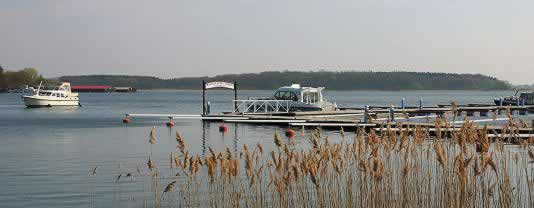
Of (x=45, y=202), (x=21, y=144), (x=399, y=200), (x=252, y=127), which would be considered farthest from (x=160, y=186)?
(x=252, y=127)

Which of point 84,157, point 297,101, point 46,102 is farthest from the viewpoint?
point 46,102

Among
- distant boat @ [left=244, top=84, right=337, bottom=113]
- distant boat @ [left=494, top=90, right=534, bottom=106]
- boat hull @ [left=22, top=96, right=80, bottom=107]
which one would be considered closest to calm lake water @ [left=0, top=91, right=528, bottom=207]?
distant boat @ [left=244, top=84, right=337, bottom=113]

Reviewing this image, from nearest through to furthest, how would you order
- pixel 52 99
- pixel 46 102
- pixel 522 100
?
pixel 522 100 → pixel 46 102 → pixel 52 99

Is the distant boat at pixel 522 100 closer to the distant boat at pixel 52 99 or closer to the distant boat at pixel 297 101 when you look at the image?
the distant boat at pixel 297 101

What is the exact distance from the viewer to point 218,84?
59250 millimetres

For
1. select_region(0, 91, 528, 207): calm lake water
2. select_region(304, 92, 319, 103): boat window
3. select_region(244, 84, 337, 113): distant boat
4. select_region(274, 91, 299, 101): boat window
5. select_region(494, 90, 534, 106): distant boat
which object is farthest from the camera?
select_region(494, 90, 534, 106): distant boat

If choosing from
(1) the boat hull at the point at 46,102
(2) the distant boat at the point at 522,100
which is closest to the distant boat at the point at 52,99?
(1) the boat hull at the point at 46,102

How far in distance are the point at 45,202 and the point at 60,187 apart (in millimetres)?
2635

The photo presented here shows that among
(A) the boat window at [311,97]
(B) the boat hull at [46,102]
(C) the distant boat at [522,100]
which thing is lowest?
(B) the boat hull at [46,102]

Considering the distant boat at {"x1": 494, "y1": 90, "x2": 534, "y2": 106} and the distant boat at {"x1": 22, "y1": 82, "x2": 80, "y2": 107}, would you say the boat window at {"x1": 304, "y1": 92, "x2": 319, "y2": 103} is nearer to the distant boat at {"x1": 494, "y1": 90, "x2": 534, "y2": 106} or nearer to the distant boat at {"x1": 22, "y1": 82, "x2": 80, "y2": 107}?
the distant boat at {"x1": 494, "y1": 90, "x2": 534, "y2": 106}

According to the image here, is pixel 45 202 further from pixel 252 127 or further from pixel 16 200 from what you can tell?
pixel 252 127

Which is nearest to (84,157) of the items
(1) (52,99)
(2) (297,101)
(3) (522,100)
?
(2) (297,101)

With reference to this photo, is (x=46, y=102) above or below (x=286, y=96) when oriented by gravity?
below

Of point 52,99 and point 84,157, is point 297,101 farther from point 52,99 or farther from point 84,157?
point 52,99
